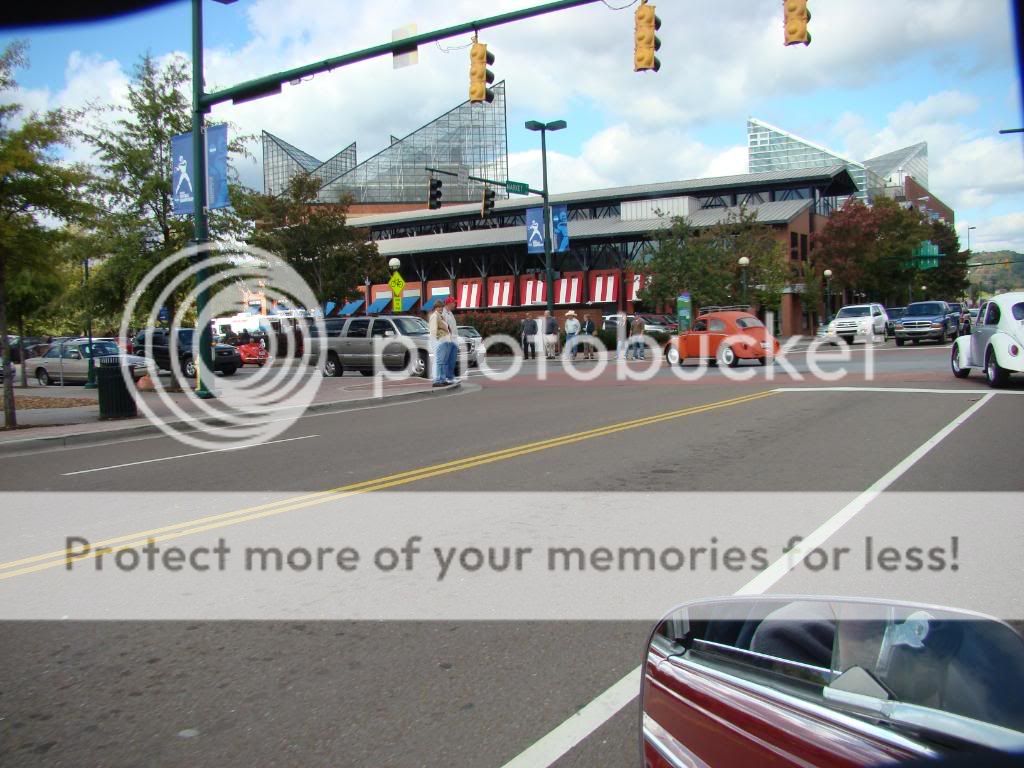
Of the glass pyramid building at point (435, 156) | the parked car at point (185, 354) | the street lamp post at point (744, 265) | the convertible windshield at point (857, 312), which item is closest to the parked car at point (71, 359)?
the parked car at point (185, 354)

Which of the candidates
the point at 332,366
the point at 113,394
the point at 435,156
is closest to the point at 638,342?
the point at 332,366

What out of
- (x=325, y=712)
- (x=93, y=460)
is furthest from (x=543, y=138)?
(x=325, y=712)

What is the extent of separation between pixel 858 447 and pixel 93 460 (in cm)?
974

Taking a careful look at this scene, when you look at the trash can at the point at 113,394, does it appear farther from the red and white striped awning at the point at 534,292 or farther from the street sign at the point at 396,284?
the red and white striped awning at the point at 534,292

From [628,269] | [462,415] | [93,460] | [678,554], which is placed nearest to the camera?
[678,554]

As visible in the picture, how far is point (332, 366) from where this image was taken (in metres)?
30.0

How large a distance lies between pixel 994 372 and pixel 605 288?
47646mm

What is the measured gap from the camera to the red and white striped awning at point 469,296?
234ft

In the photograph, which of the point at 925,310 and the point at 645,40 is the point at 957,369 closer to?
the point at 645,40

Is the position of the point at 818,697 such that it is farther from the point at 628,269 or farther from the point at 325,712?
the point at 628,269

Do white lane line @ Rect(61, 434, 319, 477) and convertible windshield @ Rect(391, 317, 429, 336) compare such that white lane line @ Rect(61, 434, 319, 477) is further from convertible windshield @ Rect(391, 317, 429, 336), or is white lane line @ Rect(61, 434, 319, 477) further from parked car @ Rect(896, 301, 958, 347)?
parked car @ Rect(896, 301, 958, 347)

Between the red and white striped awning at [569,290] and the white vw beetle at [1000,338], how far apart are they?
4716 cm

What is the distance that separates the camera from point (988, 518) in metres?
6.88

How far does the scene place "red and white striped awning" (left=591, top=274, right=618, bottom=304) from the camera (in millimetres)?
64312
